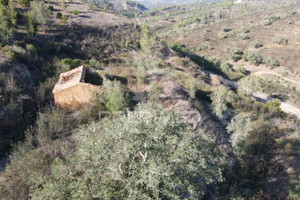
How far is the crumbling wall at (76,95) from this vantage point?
1047 centimetres

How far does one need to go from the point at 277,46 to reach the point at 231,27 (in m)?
26.3

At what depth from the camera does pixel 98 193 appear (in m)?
4.07

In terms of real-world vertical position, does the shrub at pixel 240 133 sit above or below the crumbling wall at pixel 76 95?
below

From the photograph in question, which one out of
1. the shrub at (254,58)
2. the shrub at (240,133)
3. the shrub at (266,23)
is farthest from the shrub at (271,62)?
the shrub at (240,133)

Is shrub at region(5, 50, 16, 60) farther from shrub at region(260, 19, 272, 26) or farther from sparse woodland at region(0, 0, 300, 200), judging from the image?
shrub at region(260, 19, 272, 26)

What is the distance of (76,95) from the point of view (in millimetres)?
10781

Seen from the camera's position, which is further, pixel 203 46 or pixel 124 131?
pixel 203 46

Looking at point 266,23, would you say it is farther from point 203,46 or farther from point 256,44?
point 203,46

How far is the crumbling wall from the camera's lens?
10469 millimetres

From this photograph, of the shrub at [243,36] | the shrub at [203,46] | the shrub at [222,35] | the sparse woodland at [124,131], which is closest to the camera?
the sparse woodland at [124,131]

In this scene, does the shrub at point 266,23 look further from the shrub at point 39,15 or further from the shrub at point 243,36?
the shrub at point 39,15

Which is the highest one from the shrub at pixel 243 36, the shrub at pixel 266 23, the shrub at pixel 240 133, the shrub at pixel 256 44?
the shrub at pixel 266 23

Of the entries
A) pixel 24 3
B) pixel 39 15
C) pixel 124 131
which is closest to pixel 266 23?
pixel 39 15

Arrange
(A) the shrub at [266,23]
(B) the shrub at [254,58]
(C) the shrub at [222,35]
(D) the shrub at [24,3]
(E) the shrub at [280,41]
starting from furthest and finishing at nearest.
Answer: (C) the shrub at [222,35]
(A) the shrub at [266,23]
(E) the shrub at [280,41]
(B) the shrub at [254,58]
(D) the shrub at [24,3]
